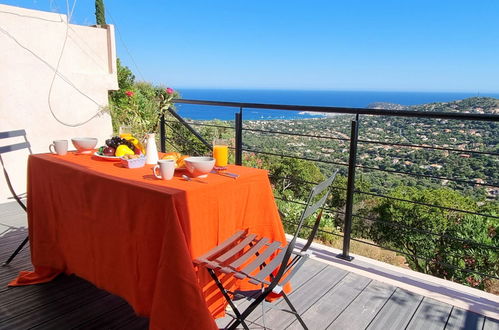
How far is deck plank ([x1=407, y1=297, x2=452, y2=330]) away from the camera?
6.35 feet

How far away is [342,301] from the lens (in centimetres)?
217

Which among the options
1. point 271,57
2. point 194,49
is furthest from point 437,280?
point 271,57

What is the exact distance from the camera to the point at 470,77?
4362cm

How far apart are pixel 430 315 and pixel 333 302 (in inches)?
21.4

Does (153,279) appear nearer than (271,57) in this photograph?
Yes

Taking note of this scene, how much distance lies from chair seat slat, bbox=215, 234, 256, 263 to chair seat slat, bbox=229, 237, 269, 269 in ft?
0.11

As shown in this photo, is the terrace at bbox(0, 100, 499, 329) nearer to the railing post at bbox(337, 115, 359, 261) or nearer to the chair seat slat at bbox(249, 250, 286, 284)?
the railing post at bbox(337, 115, 359, 261)

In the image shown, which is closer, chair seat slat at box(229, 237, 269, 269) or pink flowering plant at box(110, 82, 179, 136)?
chair seat slat at box(229, 237, 269, 269)

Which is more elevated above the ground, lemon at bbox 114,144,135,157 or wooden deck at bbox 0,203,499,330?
lemon at bbox 114,144,135,157

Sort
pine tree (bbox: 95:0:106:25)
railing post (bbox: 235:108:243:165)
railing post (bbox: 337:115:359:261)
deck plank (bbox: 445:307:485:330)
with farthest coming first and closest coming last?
pine tree (bbox: 95:0:106:25) < railing post (bbox: 235:108:243:165) < railing post (bbox: 337:115:359:261) < deck plank (bbox: 445:307:485:330)

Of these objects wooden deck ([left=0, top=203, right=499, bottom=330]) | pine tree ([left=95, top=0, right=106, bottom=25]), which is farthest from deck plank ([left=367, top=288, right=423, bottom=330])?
pine tree ([left=95, top=0, right=106, bottom=25])

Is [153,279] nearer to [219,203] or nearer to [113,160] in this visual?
[219,203]

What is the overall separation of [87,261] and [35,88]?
3.48m

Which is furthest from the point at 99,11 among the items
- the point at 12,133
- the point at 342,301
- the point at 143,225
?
the point at 342,301
